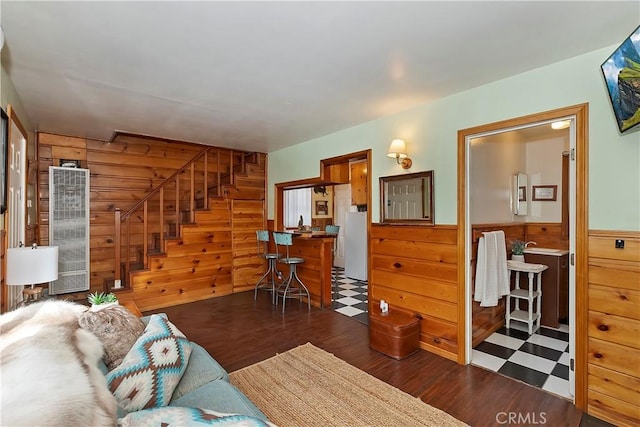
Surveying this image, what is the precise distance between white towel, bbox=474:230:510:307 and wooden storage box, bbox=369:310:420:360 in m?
0.73

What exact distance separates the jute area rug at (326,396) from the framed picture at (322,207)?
15.2 ft

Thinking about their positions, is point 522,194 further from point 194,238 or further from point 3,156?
point 3,156

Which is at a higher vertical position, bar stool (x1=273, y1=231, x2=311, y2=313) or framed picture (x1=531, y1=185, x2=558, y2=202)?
framed picture (x1=531, y1=185, x2=558, y2=202)

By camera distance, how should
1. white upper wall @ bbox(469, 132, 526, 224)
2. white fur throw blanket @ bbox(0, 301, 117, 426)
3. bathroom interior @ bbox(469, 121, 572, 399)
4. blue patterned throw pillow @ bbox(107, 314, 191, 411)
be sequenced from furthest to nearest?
1. white upper wall @ bbox(469, 132, 526, 224)
2. bathroom interior @ bbox(469, 121, 572, 399)
3. blue patterned throw pillow @ bbox(107, 314, 191, 411)
4. white fur throw blanket @ bbox(0, 301, 117, 426)

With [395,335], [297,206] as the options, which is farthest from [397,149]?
[297,206]

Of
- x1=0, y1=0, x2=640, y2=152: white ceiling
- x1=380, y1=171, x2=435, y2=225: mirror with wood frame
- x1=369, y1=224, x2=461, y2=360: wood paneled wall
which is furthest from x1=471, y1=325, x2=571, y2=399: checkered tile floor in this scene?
x1=0, y1=0, x2=640, y2=152: white ceiling

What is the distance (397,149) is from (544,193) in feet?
8.28

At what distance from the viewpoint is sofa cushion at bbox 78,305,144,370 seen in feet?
4.56

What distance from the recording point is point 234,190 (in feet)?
16.6

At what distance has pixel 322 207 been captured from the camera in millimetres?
7215

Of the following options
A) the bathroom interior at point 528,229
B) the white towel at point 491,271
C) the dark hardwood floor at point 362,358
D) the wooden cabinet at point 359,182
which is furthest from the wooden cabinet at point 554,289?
the wooden cabinet at point 359,182

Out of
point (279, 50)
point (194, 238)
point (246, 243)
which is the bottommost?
point (246, 243)

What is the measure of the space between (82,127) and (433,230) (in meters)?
4.37

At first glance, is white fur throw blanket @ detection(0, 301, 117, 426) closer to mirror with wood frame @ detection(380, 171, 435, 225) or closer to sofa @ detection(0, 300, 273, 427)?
sofa @ detection(0, 300, 273, 427)
